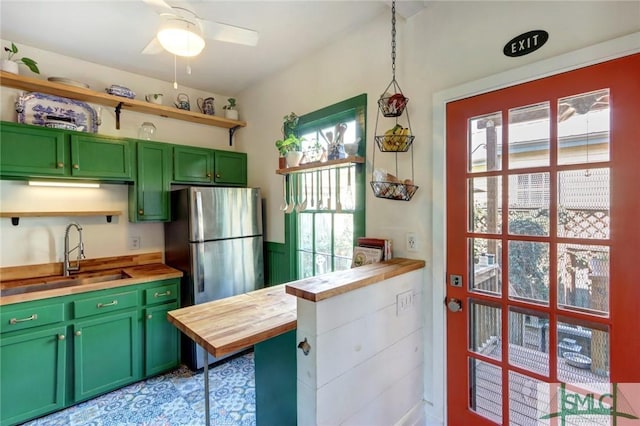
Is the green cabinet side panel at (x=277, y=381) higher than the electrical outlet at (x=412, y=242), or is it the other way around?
the electrical outlet at (x=412, y=242)

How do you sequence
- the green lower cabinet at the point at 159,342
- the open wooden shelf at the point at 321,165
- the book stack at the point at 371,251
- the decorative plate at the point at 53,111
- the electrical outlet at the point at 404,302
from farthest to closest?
the green lower cabinet at the point at 159,342 → the decorative plate at the point at 53,111 → the open wooden shelf at the point at 321,165 → the book stack at the point at 371,251 → the electrical outlet at the point at 404,302

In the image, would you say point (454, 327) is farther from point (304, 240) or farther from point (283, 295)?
point (304, 240)

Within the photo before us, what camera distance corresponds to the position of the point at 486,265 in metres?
1.58

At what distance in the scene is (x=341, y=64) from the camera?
229 cm

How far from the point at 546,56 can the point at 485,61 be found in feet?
0.91

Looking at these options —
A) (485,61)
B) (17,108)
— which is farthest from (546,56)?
(17,108)

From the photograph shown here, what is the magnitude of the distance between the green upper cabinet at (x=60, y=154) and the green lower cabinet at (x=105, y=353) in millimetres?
1196

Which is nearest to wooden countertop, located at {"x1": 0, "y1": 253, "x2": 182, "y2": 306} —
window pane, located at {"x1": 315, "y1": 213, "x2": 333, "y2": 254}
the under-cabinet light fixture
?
the under-cabinet light fixture

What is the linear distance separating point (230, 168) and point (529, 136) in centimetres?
272

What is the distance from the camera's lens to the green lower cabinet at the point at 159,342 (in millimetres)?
2449

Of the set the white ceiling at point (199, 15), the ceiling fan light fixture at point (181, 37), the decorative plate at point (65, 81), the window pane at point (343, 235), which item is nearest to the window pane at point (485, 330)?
the window pane at point (343, 235)

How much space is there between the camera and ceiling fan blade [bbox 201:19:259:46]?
1.67m

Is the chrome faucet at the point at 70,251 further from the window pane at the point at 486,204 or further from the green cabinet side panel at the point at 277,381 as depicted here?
the window pane at the point at 486,204

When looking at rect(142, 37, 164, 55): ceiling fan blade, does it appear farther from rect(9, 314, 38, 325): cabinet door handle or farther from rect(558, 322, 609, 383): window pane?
rect(558, 322, 609, 383): window pane
